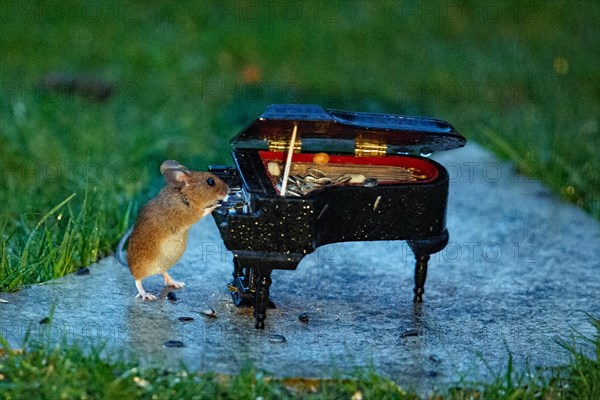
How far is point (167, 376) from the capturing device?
4.63 meters

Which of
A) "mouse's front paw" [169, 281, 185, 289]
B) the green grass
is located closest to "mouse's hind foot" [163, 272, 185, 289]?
"mouse's front paw" [169, 281, 185, 289]

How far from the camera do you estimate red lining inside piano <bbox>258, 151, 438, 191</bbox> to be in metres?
5.57

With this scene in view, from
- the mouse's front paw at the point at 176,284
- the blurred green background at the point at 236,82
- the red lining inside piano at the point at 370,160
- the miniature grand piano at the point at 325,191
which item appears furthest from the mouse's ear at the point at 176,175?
the blurred green background at the point at 236,82

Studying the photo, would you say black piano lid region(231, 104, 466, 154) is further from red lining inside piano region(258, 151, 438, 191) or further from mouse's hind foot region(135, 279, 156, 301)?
mouse's hind foot region(135, 279, 156, 301)

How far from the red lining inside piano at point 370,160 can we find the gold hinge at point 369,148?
3cm

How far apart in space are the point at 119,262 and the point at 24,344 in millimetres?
1304

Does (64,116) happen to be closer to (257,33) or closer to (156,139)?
(156,139)

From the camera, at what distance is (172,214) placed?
17.5 feet

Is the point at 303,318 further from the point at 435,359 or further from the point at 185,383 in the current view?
the point at 185,383

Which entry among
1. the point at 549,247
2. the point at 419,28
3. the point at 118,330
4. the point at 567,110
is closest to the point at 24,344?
the point at 118,330

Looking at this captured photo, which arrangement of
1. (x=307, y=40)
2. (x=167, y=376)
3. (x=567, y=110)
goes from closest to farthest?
1. (x=167, y=376)
2. (x=567, y=110)
3. (x=307, y=40)

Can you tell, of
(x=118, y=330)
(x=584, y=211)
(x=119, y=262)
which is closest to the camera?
(x=118, y=330)

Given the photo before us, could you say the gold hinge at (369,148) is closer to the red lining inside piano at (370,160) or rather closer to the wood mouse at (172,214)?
the red lining inside piano at (370,160)

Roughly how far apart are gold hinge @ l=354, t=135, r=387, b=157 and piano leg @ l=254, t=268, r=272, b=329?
94 cm
